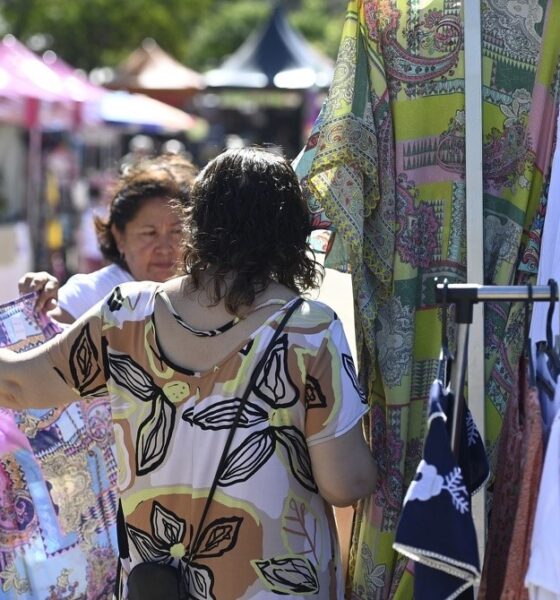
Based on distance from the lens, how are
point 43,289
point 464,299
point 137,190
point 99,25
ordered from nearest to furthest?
point 464,299 < point 43,289 < point 137,190 < point 99,25

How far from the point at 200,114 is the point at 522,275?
2173cm

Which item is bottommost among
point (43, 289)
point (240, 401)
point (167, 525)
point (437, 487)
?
point (167, 525)

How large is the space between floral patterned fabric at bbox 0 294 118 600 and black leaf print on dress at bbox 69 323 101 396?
63cm

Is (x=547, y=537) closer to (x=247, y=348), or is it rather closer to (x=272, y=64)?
(x=247, y=348)

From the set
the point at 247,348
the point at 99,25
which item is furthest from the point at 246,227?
the point at 99,25

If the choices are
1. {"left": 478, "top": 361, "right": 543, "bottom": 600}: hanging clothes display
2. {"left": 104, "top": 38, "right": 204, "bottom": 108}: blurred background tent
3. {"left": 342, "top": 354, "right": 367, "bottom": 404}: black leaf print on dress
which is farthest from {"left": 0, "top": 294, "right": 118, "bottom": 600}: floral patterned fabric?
{"left": 104, "top": 38, "right": 204, "bottom": 108}: blurred background tent

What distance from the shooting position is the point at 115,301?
211 centimetres

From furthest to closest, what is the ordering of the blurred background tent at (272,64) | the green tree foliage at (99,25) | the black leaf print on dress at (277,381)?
the green tree foliage at (99,25)
the blurred background tent at (272,64)
the black leaf print on dress at (277,381)

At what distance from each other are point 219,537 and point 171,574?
122mm

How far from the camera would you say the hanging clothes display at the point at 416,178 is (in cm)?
213

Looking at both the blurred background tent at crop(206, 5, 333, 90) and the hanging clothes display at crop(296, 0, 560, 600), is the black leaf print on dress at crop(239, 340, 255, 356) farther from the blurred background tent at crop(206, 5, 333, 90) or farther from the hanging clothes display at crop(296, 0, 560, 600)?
the blurred background tent at crop(206, 5, 333, 90)

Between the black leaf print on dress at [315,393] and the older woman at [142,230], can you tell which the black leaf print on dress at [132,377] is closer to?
the black leaf print on dress at [315,393]

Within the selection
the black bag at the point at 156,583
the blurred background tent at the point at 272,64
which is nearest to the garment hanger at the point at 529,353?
the black bag at the point at 156,583

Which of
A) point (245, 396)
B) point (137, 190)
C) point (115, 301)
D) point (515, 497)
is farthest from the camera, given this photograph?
point (137, 190)
